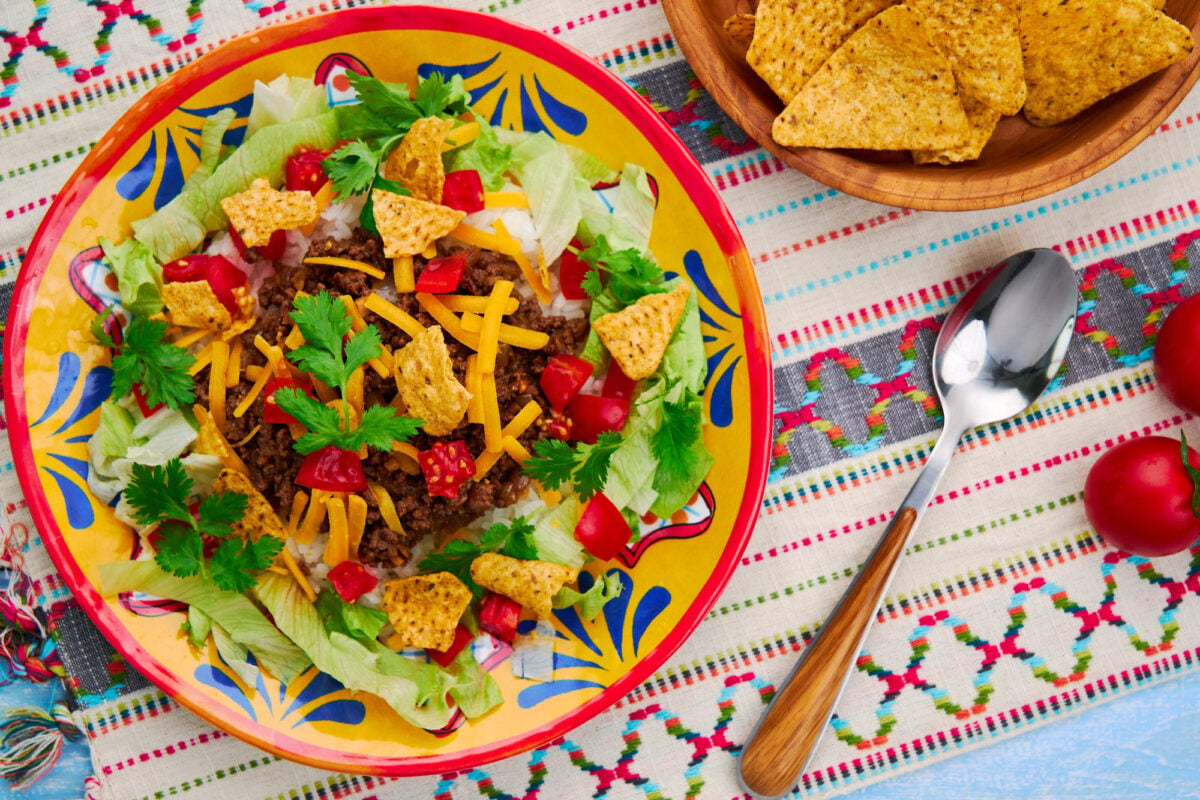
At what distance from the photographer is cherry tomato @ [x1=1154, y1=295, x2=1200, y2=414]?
2758mm

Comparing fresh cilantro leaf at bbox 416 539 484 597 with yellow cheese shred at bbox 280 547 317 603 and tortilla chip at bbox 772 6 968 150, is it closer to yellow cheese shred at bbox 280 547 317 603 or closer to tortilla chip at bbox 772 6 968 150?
yellow cheese shred at bbox 280 547 317 603

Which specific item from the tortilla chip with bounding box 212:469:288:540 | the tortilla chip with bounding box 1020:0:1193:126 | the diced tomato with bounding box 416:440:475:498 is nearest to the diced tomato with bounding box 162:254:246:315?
the tortilla chip with bounding box 212:469:288:540

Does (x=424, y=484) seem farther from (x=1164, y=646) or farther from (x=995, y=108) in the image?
(x=1164, y=646)

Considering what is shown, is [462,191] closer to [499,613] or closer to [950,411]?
[499,613]

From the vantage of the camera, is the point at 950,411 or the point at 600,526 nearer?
the point at 600,526

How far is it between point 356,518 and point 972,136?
6.89ft

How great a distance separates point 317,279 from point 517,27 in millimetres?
922

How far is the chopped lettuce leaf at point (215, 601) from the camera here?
263 cm

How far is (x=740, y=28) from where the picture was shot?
2688 mm

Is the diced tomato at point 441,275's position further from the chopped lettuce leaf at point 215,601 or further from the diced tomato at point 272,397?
the chopped lettuce leaf at point 215,601

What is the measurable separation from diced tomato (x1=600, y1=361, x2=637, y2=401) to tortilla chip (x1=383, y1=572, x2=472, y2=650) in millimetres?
694

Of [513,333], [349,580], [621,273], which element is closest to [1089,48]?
[621,273]

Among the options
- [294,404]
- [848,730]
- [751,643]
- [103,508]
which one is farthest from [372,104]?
[848,730]

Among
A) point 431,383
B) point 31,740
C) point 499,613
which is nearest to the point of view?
point 431,383
